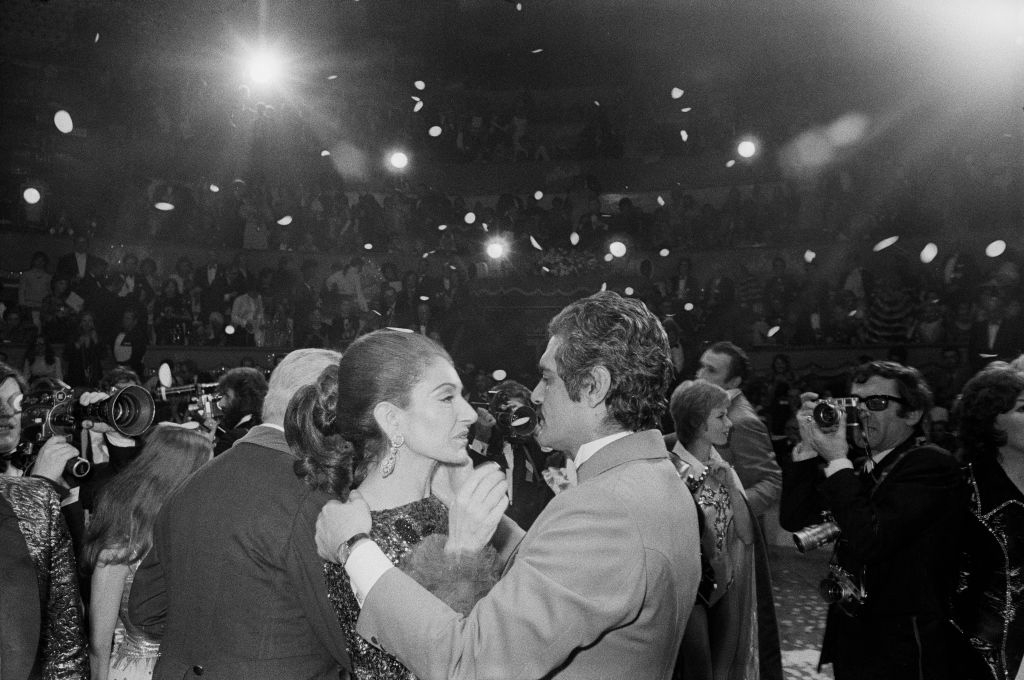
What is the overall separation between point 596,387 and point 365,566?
1.85 feet

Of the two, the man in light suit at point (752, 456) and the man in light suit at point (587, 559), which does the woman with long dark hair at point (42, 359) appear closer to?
the man in light suit at point (752, 456)

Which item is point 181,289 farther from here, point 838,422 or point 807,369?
point 838,422

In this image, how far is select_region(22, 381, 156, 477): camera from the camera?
2545 mm

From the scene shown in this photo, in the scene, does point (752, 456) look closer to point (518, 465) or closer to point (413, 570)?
point (518, 465)

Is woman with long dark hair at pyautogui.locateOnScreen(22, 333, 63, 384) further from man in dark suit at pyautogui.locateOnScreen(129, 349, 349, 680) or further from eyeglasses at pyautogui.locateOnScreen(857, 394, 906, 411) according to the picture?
eyeglasses at pyautogui.locateOnScreen(857, 394, 906, 411)

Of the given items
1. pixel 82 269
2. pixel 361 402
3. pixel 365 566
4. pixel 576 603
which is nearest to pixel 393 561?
pixel 365 566

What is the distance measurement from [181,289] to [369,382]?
1157 centimetres

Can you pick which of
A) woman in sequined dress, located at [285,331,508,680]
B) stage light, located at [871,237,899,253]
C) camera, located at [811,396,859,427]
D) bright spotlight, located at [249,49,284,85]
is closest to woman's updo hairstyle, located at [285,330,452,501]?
woman in sequined dress, located at [285,331,508,680]

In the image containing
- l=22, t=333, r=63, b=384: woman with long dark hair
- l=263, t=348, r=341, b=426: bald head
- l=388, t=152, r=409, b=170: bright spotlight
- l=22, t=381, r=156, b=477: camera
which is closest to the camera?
l=263, t=348, r=341, b=426: bald head

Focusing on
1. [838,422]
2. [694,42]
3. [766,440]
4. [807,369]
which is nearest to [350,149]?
[694,42]

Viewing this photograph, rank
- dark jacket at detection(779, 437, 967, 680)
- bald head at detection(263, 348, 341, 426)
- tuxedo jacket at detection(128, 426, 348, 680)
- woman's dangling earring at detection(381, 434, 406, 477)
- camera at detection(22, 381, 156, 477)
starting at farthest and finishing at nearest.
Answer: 1. dark jacket at detection(779, 437, 967, 680)
2. camera at detection(22, 381, 156, 477)
3. bald head at detection(263, 348, 341, 426)
4. tuxedo jacket at detection(128, 426, 348, 680)
5. woman's dangling earring at detection(381, 434, 406, 477)

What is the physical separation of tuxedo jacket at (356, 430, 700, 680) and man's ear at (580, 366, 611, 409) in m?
0.17

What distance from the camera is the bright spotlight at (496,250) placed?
14.1 meters

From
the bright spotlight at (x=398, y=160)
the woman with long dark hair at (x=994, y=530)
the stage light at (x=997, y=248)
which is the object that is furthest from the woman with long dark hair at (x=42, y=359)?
the stage light at (x=997, y=248)
